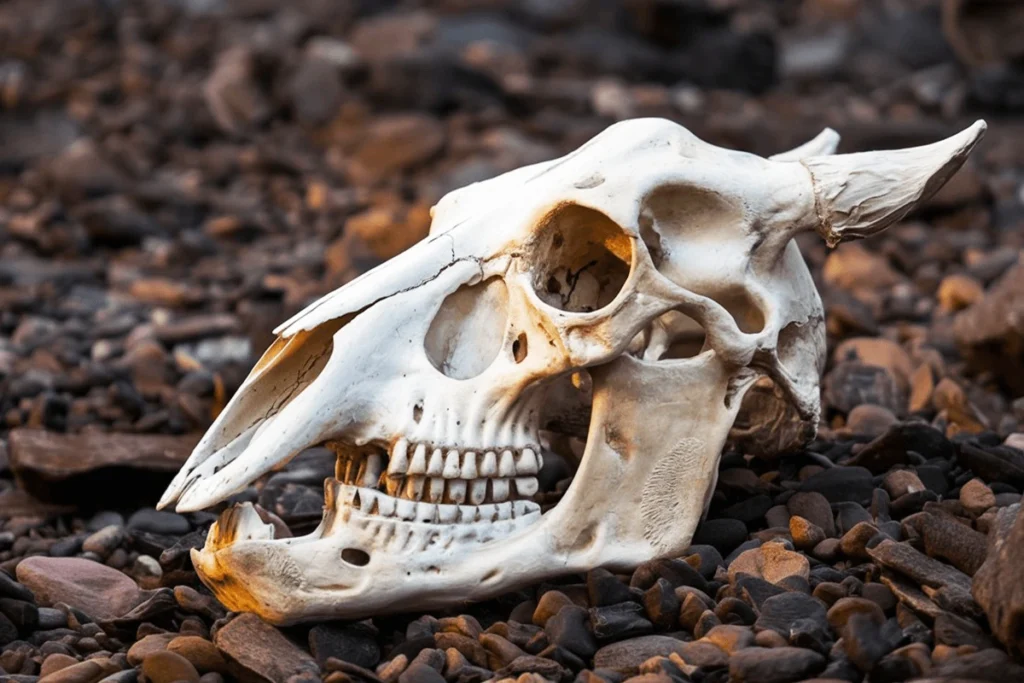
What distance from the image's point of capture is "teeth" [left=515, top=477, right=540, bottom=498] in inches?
138

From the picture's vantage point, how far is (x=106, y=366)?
6398mm

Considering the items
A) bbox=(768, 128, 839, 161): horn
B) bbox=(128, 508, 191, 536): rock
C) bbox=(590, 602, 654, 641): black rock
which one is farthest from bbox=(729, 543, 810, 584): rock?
bbox=(128, 508, 191, 536): rock

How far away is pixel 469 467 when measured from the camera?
11.1 ft

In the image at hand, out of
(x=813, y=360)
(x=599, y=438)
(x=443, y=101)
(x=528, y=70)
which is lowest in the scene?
(x=599, y=438)

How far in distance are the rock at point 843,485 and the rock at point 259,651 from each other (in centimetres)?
155

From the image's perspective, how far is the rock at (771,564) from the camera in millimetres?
3443

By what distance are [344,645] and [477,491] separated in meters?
0.49

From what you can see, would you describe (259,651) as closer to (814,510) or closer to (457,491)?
(457,491)

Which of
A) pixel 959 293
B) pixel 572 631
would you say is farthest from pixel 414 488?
pixel 959 293

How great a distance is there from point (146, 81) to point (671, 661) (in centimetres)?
1195

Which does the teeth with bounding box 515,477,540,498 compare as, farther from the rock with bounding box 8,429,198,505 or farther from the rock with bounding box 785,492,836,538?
the rock with bounding box 8,429,198,505

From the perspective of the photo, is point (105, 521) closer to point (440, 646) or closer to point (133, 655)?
point (133, 655)

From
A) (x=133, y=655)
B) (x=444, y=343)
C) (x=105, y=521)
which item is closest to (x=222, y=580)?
(x=133, y=655)

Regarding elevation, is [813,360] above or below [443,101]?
below
